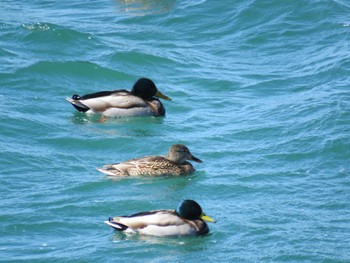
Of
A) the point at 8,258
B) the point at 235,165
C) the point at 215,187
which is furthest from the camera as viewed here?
the point at 235,165

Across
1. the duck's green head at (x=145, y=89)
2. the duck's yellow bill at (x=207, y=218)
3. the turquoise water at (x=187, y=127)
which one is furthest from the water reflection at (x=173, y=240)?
the duck's green head at (x=145, y=89)

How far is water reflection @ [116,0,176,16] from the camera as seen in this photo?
99.7ft

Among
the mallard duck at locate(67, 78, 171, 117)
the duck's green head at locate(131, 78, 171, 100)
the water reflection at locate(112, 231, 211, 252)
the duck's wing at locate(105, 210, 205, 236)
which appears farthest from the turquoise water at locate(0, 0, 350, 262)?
the duck's green head at locate(131, 78, 171, 100)

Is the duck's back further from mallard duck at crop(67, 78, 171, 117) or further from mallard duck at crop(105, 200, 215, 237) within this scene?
mallard duck at crop(67, 78, 171, 117)

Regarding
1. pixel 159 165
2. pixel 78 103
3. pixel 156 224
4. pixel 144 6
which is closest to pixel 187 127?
pixel 78 103

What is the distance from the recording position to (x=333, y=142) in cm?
2084

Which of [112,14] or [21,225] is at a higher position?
[112,14]

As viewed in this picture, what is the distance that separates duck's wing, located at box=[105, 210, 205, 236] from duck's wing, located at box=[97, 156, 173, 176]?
2402mm

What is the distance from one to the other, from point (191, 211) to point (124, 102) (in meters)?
7.00

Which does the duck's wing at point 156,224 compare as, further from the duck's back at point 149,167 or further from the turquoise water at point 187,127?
the duck's back at point 149,167

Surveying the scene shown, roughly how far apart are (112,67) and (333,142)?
6615 mm

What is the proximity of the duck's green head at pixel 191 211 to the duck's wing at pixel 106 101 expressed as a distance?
6.65 meters

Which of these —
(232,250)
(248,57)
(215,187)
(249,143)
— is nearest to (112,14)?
(248,57)

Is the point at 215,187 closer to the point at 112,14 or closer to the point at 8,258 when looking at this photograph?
the point at 8,258
